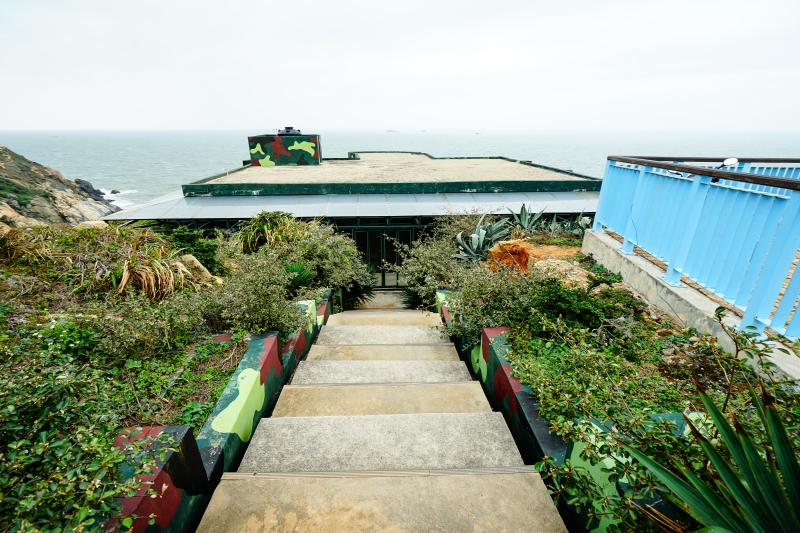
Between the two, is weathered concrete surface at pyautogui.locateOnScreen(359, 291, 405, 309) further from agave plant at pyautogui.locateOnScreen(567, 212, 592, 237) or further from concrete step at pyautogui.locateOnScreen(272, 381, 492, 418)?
concrete step at pyautogui.locateOnScreen(272, 381, 492, 418)

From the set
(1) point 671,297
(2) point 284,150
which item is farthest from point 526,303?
(2) point 284,150

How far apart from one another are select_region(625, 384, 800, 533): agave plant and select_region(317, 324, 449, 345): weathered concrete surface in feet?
12.7

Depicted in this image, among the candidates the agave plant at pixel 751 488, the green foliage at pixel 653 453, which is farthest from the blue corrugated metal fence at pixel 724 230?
the agave plant at pixel 751 488

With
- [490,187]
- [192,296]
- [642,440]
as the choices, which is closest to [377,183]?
[490,187]

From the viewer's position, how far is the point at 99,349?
3.24m

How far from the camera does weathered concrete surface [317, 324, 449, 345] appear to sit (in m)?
5.38

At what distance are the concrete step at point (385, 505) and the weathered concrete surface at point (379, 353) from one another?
2.30 metres

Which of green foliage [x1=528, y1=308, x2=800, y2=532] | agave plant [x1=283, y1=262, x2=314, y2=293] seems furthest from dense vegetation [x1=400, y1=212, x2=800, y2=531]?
agave plant [x1=283, y1=262, x2=314, y2=293]

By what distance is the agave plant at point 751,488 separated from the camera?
1211 millimetres

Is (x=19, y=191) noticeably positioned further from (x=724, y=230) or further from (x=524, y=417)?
(x=724, y=230)

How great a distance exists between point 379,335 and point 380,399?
2032 mm

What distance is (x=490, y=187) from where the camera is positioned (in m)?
11.3

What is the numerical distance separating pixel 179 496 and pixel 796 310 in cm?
455

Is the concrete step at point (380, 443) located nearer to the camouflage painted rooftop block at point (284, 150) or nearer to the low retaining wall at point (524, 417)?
the low retaining wall at point (524, 417)
